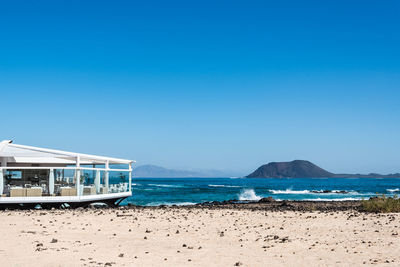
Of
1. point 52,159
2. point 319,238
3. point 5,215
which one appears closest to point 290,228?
point 319,238

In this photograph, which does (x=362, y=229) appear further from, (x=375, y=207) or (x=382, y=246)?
(x=375, y=207)

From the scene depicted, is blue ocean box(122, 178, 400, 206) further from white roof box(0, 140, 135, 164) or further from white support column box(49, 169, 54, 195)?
white support column box(49, 169, 54, 195)

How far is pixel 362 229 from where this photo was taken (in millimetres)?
13070

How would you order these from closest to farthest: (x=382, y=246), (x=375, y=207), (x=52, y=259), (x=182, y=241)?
(x=52, y=259) → (x=382, y=246) → (x=182, y=241) → (x=375, y=207)

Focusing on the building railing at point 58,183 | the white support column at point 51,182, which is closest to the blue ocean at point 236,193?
the building railing at point 58,183

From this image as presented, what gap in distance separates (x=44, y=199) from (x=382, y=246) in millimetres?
14786

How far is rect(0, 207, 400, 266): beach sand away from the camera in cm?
884

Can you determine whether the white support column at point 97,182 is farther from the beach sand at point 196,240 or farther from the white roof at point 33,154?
the beach sand at point 196,240

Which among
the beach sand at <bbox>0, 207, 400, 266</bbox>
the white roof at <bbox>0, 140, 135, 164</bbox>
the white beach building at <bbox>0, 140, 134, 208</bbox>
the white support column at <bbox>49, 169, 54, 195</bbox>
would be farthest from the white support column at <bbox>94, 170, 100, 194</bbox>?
the beach sand at <bbox>0, 207, 400, 266</bbox>

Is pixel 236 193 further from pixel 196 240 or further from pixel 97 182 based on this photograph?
pixel 196 240

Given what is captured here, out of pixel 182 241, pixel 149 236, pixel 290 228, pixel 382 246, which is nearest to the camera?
pixel 382 246

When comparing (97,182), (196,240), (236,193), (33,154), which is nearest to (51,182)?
(33,154)

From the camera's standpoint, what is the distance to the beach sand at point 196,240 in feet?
29.0

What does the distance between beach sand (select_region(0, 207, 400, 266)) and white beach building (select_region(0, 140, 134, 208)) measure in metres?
3.17
